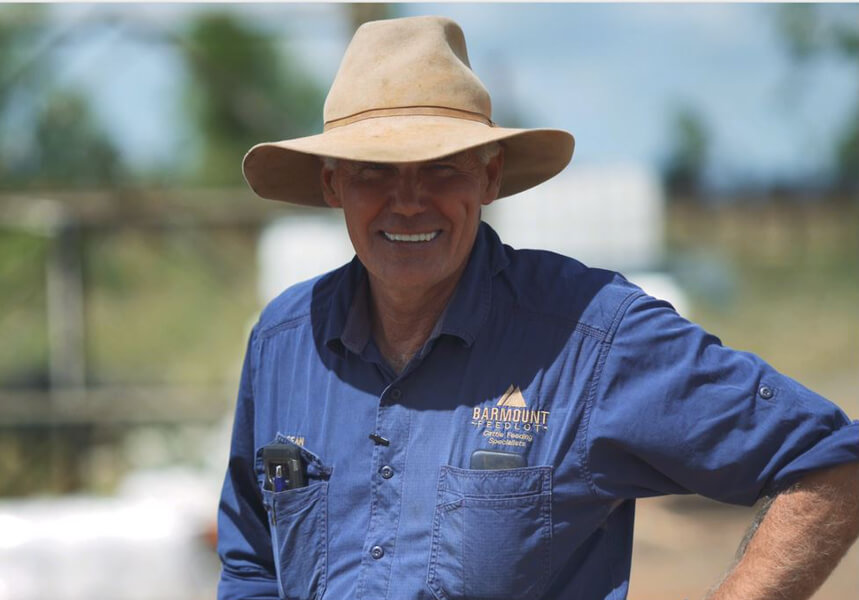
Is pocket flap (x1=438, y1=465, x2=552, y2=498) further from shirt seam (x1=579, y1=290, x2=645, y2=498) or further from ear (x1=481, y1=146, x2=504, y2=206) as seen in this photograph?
ear (x1=481, y1=146, x2=504, y2=206)

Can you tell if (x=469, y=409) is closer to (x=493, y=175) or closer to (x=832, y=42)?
(x=493, y=175)

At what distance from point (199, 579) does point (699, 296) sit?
36.2ft

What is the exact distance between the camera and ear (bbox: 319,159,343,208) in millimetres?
2484

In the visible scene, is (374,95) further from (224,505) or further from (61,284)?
(61,284)

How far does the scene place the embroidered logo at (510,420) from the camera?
2146mm

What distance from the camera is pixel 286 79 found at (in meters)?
26.8

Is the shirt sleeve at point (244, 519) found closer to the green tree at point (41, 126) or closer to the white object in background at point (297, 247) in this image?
the white object in background at point (297, 247)

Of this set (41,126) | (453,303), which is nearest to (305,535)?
(453,303)

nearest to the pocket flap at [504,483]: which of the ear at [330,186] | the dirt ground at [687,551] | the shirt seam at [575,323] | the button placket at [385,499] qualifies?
the button placket at [385,499]

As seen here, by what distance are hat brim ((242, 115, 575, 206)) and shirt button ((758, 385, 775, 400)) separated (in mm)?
676

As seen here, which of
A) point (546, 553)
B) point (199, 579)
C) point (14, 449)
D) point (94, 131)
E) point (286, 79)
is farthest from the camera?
point (286, 79)

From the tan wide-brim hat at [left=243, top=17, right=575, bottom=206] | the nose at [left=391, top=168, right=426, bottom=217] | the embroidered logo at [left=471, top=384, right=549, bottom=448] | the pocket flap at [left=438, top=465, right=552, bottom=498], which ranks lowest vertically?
the pocket flap at [left=438, top=465, right=552, bottom=498]

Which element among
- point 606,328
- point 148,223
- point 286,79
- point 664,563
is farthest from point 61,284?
point 286,79

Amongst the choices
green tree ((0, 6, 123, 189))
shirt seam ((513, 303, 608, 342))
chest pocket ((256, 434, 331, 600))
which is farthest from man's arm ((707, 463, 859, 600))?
green tree ((0, 6, 123, 189))
